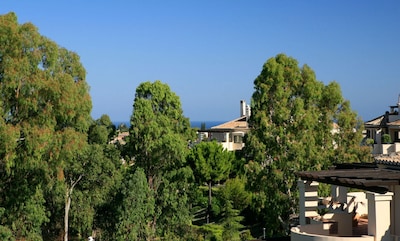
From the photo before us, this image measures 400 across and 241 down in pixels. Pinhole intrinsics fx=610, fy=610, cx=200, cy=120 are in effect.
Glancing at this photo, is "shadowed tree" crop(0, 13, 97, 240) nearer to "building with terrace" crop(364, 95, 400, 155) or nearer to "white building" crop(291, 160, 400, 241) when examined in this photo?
"white building" crop(291, 160, 400, 241)

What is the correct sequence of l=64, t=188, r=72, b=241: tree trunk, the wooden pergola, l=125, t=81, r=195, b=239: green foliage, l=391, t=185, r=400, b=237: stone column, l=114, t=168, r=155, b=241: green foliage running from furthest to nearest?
l=125, t=81, r=195, b=239: green foliage
l=64, t=188, r=72, b=241: tree trunk
l=114, t=168, r=155, b=241: green foliage
l=391, t=185, r=400, b=237: stone column
the wooden pergola

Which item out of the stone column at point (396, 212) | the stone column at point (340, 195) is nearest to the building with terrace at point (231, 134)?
the stone column at point (340, 195)

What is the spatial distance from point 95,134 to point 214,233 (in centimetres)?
867

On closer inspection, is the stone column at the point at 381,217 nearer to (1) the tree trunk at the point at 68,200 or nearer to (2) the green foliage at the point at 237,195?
(1) the tree trunk at the point at 68,200

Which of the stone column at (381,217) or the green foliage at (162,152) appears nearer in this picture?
the stone column at (381,217)

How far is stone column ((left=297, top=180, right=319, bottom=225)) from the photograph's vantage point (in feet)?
50.4

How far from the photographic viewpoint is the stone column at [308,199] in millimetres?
15367

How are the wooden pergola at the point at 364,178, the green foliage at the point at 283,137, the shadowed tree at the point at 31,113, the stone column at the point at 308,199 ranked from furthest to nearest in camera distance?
the green foliage at the point at 283,137, the shadowed tree at the point at 31,113, the stone column at the point at 308,199, the wooden pergola at the point at 364,178

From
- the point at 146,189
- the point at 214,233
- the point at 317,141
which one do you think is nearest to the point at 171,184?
the point at 146,189

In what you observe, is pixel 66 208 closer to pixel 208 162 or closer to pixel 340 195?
pixel 208 162

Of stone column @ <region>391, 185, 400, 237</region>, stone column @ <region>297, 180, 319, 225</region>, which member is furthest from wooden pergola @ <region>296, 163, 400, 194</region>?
stone column @ <region>297, 180, 319, 225</region>

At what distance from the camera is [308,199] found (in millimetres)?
15602

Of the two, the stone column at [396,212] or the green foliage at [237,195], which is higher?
the stone column at [396,212]

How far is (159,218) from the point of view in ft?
103
